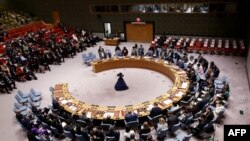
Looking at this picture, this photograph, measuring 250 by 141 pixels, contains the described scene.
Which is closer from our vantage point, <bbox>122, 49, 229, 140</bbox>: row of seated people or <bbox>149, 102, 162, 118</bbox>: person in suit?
<bbox>122, 49, 229, 140</bbox>: row of seated people

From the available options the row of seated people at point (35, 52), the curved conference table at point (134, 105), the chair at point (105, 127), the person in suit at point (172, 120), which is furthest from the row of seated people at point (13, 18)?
the person in suit at point (172, 120)

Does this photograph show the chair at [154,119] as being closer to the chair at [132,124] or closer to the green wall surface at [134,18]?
the chair at [132,124]

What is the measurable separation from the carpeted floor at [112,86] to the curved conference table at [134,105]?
0.52m

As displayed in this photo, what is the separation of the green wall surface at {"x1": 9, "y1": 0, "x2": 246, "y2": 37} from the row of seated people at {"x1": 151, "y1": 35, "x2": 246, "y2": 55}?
88cm

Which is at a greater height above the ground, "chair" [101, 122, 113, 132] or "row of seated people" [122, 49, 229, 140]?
"row of seated people" [122, 49, 229, 140]

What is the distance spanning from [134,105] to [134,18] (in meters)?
14.0

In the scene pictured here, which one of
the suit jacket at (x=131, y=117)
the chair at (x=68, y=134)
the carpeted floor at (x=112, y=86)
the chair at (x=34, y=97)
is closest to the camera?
the chair at (x=68, y=134)

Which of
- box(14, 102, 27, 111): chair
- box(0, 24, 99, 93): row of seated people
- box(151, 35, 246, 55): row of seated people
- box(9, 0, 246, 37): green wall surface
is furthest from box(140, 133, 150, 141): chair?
box(9, 0, 246, 37): green wall surface

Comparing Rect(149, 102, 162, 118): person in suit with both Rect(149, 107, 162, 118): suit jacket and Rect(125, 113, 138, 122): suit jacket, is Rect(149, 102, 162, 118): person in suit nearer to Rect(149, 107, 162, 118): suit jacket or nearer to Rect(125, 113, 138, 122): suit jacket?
Rect(149, 107, 162, 118): suit jacket

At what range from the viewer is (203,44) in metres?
21.2

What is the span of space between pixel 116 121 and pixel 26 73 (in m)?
10.0

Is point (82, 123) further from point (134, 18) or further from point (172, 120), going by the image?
point (134, 18)

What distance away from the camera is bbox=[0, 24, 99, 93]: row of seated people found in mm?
18891

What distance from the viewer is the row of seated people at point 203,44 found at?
19913mm
